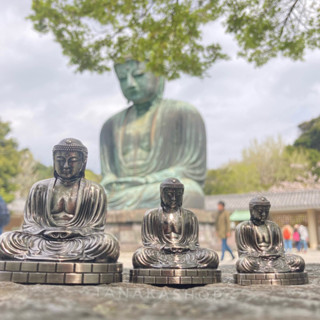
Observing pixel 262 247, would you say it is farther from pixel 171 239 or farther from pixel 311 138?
pixel 311 138

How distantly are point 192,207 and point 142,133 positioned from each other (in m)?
2.92

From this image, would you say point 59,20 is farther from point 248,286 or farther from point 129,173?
point 248,286

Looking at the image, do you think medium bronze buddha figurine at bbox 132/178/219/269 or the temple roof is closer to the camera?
medium bronze buddha figurine at bbox 132/178/219/269

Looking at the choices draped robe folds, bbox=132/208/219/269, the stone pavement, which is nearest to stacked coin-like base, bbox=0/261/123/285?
the stone pavement

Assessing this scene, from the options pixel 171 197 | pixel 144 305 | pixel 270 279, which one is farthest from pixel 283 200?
pixel 144 305

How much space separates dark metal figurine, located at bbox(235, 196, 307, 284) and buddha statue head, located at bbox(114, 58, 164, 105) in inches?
337

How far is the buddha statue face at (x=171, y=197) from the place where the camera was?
4.40 metres

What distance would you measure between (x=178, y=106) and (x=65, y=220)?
9377 millimetres

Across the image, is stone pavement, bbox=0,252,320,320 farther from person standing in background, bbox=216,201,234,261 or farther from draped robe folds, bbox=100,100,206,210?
draped robe folds, bbox=100,100,206,210

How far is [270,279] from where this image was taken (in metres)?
3.88

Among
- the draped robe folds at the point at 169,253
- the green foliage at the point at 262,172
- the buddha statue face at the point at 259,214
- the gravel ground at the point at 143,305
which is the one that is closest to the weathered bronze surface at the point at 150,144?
the buddha statue face at the point at 259,214

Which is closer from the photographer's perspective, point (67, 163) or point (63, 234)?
point (63, 234)

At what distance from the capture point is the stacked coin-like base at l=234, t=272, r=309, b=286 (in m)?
3.87

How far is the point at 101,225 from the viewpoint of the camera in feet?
13.3
